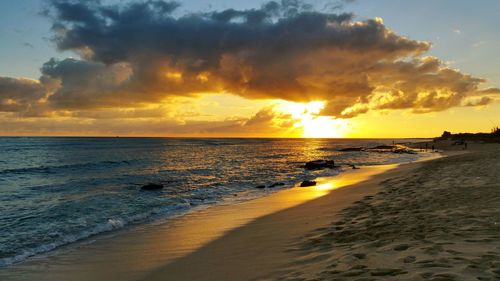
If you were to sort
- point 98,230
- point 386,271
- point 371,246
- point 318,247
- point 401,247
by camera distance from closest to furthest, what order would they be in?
point 386,271, point 401,247, point 371,246, point 318,247, point 98,230

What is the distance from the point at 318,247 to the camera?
939 centimetres

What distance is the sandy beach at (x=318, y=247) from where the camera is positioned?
666 centimetres

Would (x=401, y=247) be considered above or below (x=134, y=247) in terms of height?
above

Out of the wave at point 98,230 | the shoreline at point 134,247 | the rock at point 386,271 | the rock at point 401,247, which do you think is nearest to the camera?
the rock at point 386,271

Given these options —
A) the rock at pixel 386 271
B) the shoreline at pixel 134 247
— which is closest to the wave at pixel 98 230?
the shoreline at pixel 134 247

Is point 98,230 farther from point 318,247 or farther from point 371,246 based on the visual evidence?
point 371,246

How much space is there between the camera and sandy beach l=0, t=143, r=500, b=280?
6.66 m

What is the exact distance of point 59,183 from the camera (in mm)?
32531

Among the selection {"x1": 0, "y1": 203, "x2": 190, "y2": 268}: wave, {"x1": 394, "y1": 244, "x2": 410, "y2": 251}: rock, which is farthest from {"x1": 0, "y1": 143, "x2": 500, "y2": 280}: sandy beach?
{"x1": 0, "y1": 203, "x2": 190, "y2": 268}: wave

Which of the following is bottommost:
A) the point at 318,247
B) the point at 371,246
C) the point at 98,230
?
the point at 98,230

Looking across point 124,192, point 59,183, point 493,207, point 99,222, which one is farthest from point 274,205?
point 59,183

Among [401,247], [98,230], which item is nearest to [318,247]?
[401,247]

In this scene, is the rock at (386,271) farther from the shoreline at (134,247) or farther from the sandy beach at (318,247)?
the shoreline at (134,247)

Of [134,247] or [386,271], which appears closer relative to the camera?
[386,271]
